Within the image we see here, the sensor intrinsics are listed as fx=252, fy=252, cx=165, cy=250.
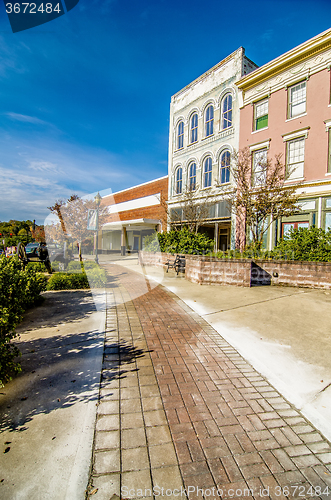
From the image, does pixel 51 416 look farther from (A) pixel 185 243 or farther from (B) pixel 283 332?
(A) pixel 185 243

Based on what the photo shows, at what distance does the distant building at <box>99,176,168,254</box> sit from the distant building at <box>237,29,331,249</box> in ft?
34.0

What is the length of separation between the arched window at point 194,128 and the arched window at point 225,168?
3.99m

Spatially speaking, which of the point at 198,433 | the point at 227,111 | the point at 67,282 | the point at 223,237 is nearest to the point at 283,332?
the point at 198,433

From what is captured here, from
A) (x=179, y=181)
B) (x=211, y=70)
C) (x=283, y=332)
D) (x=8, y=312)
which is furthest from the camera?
(x=179, y=181)

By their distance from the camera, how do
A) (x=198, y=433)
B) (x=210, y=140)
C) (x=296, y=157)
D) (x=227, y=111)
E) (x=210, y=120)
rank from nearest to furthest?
(x=198, y=433), (x=296, y=157), (x=227, y=111), (x=210, y=140), (x=210, y=120)

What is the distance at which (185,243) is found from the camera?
40.7ft

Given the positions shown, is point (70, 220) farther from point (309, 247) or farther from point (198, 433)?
point (198, 433)

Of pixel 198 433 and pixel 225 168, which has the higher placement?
pixel 225 168

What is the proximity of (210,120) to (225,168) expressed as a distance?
432cm

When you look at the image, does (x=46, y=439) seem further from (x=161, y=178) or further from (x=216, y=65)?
(x=161, y=178)

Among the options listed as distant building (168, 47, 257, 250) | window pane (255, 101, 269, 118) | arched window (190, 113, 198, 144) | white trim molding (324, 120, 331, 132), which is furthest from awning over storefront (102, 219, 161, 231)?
white trim molding (324, 120, 331, 132)

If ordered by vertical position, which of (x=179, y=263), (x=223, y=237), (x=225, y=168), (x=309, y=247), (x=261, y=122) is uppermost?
(x=261, y=122)

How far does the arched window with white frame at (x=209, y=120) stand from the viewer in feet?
62.0

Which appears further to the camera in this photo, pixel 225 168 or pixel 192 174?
pixel 192 174
